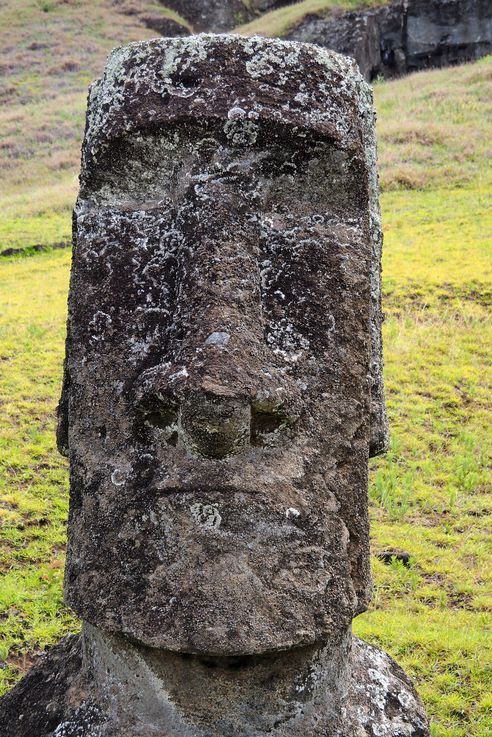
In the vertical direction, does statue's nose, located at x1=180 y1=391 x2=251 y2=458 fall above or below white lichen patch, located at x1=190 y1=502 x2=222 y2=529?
above

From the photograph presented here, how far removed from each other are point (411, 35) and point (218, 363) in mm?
32749

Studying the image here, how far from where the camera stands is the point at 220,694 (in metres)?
2.48

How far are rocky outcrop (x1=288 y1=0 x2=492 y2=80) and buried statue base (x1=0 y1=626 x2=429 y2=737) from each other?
3034 centimetres

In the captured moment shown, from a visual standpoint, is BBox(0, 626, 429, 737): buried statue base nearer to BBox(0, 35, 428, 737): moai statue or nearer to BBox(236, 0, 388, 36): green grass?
BBox(0, 35, 428, 737): moai statue

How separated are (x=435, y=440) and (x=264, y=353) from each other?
5419 millimetres

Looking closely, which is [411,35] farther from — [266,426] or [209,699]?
[209,699]

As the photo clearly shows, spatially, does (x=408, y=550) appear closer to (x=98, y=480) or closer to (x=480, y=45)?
(x=98, y=480)

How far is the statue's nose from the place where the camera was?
2.31 m

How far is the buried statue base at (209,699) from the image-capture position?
8.17 feet

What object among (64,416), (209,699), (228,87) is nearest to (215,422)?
(64,416)

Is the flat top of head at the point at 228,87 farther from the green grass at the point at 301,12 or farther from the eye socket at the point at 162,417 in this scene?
the green grass at the point at 301,12

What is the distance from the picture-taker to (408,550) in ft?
19.5

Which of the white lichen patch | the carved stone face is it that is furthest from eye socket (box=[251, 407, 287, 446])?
the white lichen patch

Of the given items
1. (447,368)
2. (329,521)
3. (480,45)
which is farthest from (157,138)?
(480,45)
